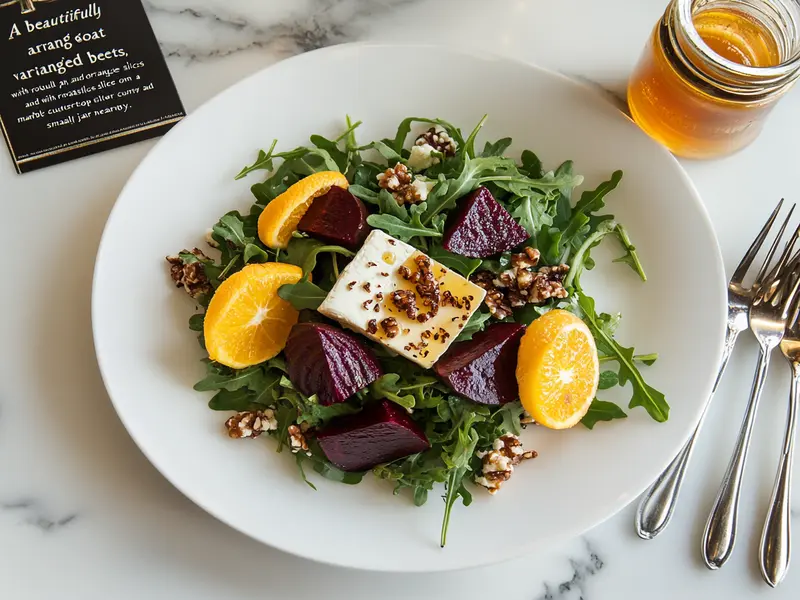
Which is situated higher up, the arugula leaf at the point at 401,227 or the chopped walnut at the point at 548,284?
the arugula leaf at the point at 401,227

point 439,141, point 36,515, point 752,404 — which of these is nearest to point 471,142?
point 439,141

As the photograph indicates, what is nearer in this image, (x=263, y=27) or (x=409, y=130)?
(x=409, y=130)

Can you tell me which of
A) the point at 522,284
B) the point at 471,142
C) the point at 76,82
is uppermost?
the point at 76,82

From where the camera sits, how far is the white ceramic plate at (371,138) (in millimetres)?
1405

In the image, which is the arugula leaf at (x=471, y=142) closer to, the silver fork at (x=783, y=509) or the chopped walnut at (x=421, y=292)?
the chopped walnut at (x=421, y=292)

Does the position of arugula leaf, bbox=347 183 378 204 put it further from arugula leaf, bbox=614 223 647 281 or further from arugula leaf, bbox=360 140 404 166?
arugula leaf, bbox=614 223 647 281

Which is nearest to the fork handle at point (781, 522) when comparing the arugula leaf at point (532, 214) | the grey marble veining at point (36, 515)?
the arugula leaf at point (532, 214)

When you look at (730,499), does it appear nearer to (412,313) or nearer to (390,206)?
(412,313)

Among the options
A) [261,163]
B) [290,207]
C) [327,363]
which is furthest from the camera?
[261,163]

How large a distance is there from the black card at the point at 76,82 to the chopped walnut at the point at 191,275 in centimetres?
41

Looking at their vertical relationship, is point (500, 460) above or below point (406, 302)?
below

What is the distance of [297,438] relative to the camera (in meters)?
1.40

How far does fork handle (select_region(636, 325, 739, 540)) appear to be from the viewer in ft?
5.08

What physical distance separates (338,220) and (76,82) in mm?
820
